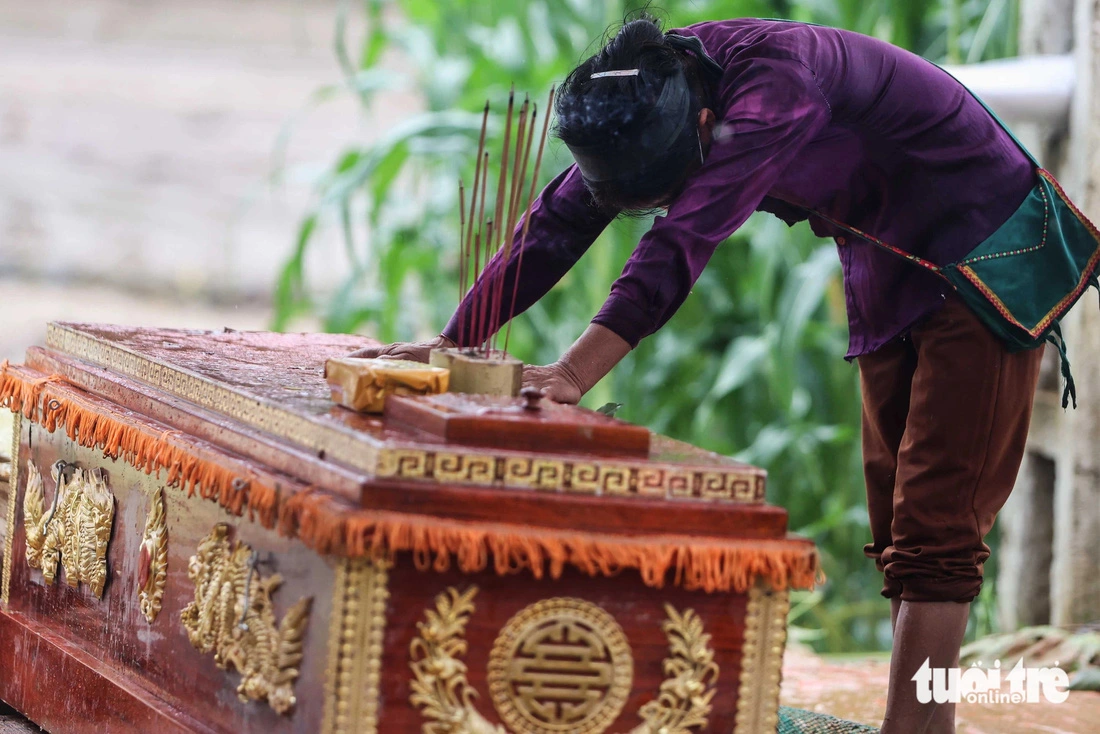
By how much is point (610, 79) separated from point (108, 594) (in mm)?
1191

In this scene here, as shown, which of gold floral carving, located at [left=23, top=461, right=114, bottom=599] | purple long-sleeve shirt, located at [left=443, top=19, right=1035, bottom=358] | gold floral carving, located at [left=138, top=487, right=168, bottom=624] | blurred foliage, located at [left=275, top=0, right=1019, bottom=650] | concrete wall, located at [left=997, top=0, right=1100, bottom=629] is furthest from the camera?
blurred foliage, located at [left=275, top=0, right=1019, bottom=650]

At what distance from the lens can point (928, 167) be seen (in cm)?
219

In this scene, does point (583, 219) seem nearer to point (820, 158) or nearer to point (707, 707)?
point (820, 158)

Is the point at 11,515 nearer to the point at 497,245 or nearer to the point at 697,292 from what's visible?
the point at 497,245

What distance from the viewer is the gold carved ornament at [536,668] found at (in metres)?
1.64

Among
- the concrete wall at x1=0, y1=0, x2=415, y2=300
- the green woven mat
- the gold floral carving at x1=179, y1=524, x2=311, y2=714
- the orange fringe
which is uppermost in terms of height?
the concrete wall at x1=0, y1=0, x2=415, y2=300

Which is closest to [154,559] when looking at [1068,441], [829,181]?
[829,181]

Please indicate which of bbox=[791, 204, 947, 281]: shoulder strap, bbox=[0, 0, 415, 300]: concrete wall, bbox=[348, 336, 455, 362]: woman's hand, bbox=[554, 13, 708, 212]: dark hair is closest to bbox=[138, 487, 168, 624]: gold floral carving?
bbox=[348, 336, 455, 362]: woman's hand

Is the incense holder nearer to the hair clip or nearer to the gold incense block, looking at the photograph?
the gold incense block

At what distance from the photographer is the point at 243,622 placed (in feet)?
6.14

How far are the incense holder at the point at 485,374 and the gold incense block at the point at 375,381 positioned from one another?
3 cm

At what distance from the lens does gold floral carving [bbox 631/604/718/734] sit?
168 cm

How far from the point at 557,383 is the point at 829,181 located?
0.60 metres

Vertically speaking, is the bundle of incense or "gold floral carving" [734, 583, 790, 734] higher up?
the bundle of incense
